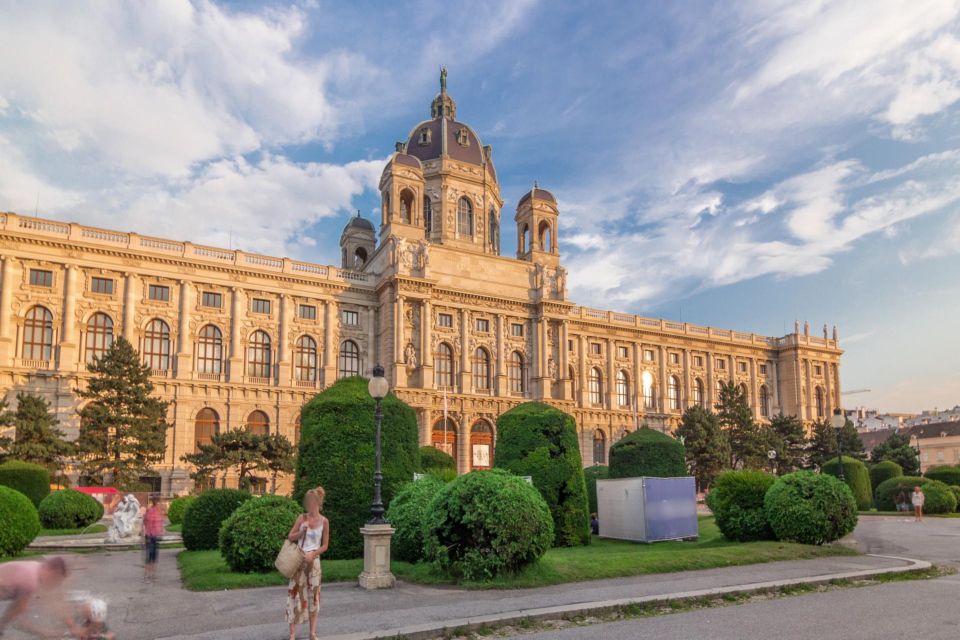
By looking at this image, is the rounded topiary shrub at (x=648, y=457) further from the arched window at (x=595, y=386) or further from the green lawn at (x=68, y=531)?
the arched window at (x=595, y=386)

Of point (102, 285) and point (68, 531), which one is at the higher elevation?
point (102, 285)

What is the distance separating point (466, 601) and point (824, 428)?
62738mm

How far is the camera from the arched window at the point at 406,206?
2329 inches

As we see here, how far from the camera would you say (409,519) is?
1716 cm

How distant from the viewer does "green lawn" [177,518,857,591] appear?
572 inches

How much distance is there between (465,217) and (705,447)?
1146 inches

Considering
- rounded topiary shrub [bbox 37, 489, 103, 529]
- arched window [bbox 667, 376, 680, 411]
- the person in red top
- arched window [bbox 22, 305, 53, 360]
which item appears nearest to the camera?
the person in red top

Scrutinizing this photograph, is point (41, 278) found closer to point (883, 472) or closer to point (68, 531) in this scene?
point (68, 531)

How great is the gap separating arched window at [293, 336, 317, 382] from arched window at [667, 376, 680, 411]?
36691 millimetres

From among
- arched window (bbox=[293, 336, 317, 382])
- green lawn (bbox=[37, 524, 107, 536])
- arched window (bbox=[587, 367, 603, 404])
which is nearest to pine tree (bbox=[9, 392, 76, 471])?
green lawn (bbox=[37, 524, 107, 536])

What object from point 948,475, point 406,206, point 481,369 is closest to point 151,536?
point 948,475

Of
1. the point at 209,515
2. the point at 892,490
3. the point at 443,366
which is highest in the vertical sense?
the point at 443,366

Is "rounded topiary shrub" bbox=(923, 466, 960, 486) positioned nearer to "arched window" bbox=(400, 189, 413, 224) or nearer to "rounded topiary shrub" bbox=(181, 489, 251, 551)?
"rounded topiary shrub" bbox=(181, 489, 251, 551)

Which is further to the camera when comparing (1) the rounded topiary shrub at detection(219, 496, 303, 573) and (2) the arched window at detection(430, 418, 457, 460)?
(2) the arched window at detection(430, 418, 457, 460)
